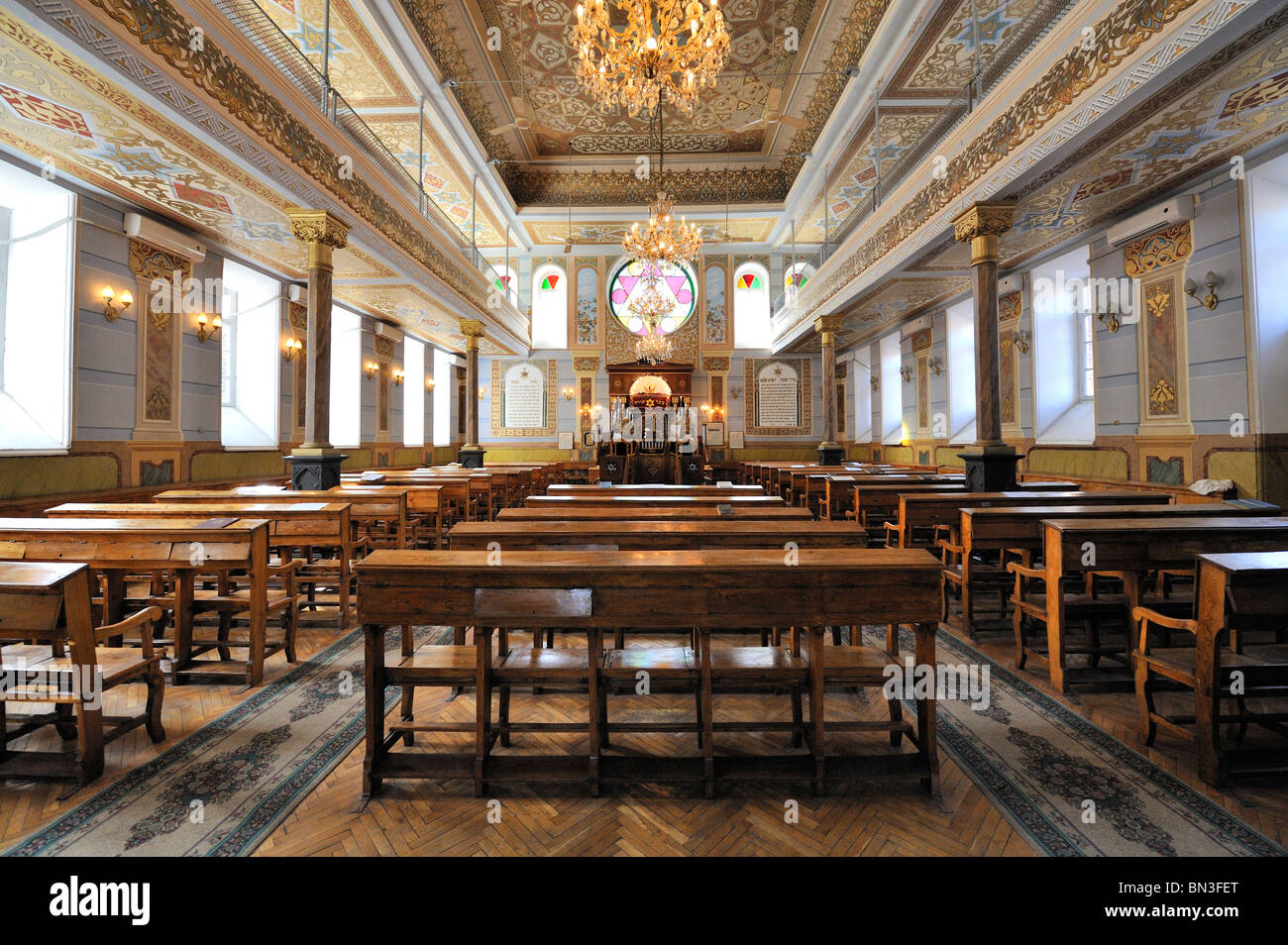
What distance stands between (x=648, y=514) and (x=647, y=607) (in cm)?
172

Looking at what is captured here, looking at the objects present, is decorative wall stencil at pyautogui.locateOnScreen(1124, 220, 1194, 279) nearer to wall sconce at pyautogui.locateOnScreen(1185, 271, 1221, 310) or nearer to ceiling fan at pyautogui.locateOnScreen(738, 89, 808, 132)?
wall sconce at pyautogui.locateOnScreen(1185, 271, 1221, 310)

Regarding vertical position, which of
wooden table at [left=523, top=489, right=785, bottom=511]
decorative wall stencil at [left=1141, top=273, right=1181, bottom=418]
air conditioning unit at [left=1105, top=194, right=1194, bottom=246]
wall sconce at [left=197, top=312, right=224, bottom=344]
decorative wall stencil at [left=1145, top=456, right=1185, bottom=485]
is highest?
air conditioning unit at [left=1105, top=194, right=1194, bottom=246]

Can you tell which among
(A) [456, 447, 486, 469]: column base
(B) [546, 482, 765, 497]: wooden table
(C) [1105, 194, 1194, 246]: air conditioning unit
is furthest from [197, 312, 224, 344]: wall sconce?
(C) [1105, 194, 1194, 246]: air conditioning unit

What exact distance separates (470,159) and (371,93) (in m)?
2.79

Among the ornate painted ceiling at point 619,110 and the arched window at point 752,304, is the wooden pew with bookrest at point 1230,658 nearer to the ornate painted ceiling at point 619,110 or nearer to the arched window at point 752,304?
the ornate painted ceiling at point 619,110

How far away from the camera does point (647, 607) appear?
2.11 meters

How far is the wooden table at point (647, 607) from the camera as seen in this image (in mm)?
2094

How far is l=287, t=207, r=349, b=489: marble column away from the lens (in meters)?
6.44

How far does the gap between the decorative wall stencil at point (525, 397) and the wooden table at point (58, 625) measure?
14615 millimetres

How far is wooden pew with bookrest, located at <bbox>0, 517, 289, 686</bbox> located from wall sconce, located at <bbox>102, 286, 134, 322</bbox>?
4.03 metres

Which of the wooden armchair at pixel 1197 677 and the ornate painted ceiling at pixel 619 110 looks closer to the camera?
the wooden armchair at pixel 1197 677

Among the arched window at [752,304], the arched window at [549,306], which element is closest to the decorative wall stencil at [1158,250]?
the arched window at [752,304]

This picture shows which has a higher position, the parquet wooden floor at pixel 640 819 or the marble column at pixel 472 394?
the marble column at pixel 472 394

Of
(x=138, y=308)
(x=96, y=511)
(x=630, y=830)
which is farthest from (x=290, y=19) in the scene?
(x=630, y=830)
